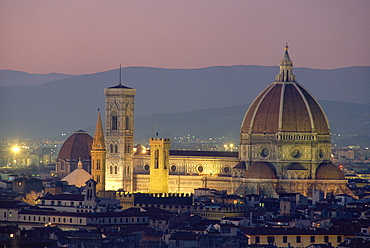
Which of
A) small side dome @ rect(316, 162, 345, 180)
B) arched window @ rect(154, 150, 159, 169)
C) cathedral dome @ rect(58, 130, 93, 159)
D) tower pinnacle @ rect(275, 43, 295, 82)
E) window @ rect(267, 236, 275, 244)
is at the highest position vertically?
tower pinnacle @ rect(275, 43, 295, 82)

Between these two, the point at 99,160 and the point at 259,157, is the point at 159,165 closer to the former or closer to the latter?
the point at 99,160

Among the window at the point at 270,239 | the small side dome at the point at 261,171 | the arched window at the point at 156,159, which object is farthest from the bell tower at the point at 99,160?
the window at the point at 270,239

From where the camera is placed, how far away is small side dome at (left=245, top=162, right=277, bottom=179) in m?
146

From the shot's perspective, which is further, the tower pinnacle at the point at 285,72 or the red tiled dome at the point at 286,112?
the tower pinnacle at the point at 285,72

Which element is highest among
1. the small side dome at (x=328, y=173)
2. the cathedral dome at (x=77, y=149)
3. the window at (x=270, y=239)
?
the cathedral dome at (x=77, y=149)

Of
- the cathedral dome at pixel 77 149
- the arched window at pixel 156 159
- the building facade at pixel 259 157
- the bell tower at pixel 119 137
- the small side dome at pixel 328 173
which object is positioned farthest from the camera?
the cathedral dome at pixel 77 149

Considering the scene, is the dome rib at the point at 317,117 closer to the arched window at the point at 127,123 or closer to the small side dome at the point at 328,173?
the small side dome at the point at 328,173

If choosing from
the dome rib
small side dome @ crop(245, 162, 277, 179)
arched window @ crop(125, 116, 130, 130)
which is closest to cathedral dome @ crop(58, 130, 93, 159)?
arched window @ crop(125, 116, 130, 130)

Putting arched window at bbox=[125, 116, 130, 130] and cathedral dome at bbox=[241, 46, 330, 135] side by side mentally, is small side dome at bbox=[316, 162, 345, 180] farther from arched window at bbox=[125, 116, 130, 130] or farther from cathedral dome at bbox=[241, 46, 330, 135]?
arched window at bbox=[125, 116, 130, 130]

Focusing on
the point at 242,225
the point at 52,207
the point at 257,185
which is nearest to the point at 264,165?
the point at 257,185

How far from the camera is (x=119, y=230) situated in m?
104

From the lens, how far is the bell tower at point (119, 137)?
509ft

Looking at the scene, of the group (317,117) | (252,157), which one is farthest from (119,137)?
(317,117)

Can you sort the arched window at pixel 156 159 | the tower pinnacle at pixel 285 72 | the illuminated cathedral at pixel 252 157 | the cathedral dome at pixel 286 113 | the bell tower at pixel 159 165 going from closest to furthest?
the illuminated cathedral at pixel 252 157 < the cathedral dome at pixel 286 113 < the bell tower at pixel 159 165 < the arched window at pixel 156 159 < the tower pinnacle at pixel 285 72
